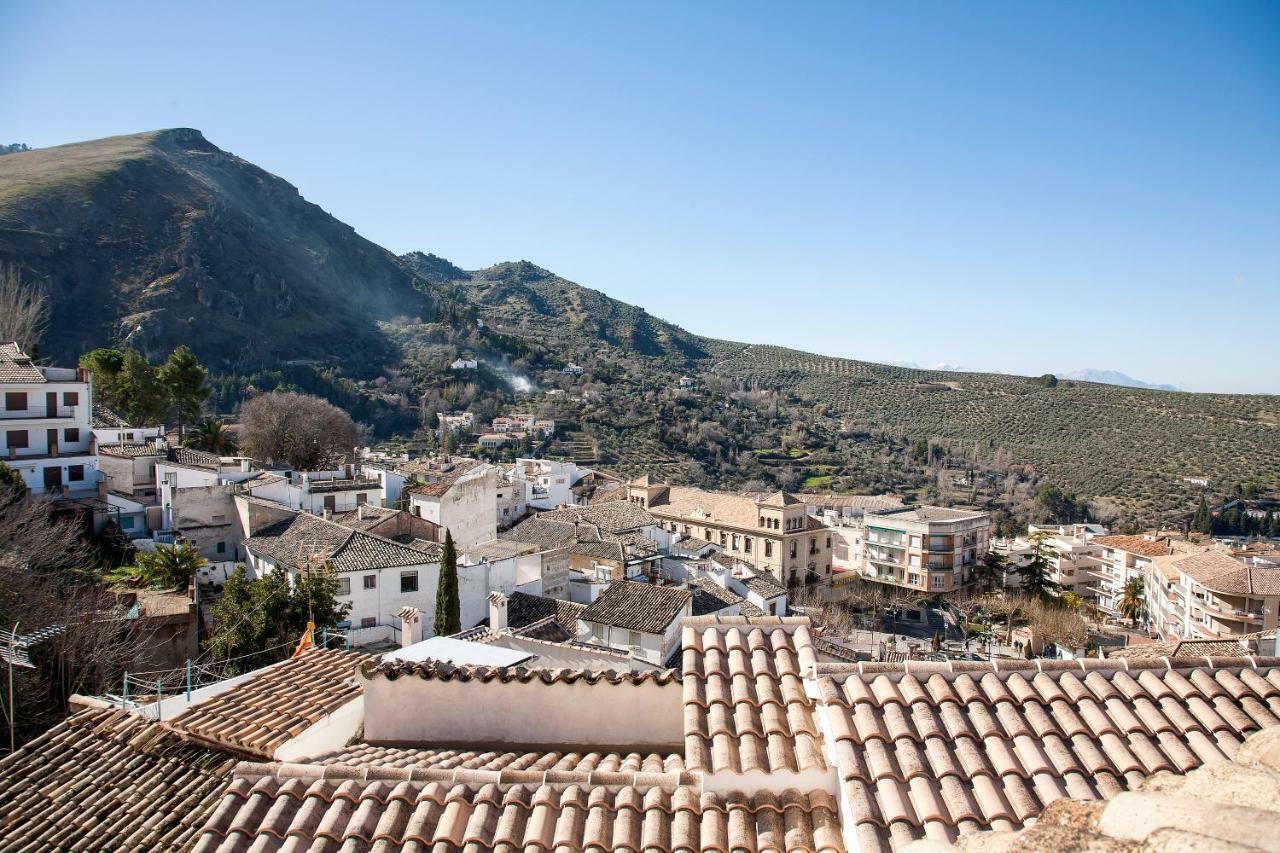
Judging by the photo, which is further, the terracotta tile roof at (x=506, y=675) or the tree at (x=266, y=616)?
the tree at (x=266, y=616)

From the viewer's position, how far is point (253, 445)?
43.2 metres

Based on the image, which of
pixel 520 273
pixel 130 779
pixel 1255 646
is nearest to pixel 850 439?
pixel 1255 646

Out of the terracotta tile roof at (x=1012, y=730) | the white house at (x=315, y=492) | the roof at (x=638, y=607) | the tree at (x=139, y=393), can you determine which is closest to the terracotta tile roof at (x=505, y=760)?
the terracotta tile roof at (x=1012, y=730)

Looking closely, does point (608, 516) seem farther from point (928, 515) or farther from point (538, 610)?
point (928, 515)

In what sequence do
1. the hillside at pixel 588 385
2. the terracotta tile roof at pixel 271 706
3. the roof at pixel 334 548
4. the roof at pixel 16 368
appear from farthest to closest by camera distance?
the hillside at pixel 588 385 → the roof at pixel 16 368 → the roof at pixel 334 548 → the terracotta tile roof at pixel 271 706

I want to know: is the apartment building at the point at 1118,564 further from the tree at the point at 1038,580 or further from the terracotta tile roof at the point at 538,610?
the terracotta tile roof at the point at 538,610

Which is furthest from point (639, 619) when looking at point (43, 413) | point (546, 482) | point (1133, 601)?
point (1133, 601)

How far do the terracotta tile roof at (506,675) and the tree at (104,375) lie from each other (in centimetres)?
4044

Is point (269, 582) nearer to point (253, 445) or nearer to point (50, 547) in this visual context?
point (50, 547)

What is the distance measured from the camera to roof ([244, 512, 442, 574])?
23.0 meters

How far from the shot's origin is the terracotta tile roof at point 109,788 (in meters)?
6.67

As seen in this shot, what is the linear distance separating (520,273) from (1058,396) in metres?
134

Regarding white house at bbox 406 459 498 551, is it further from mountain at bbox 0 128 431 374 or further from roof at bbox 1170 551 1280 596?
mountain at bbox 0 128 431 374

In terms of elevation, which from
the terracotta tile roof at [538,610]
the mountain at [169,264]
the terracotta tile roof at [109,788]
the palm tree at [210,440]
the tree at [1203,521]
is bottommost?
the tree at [1203,521]
